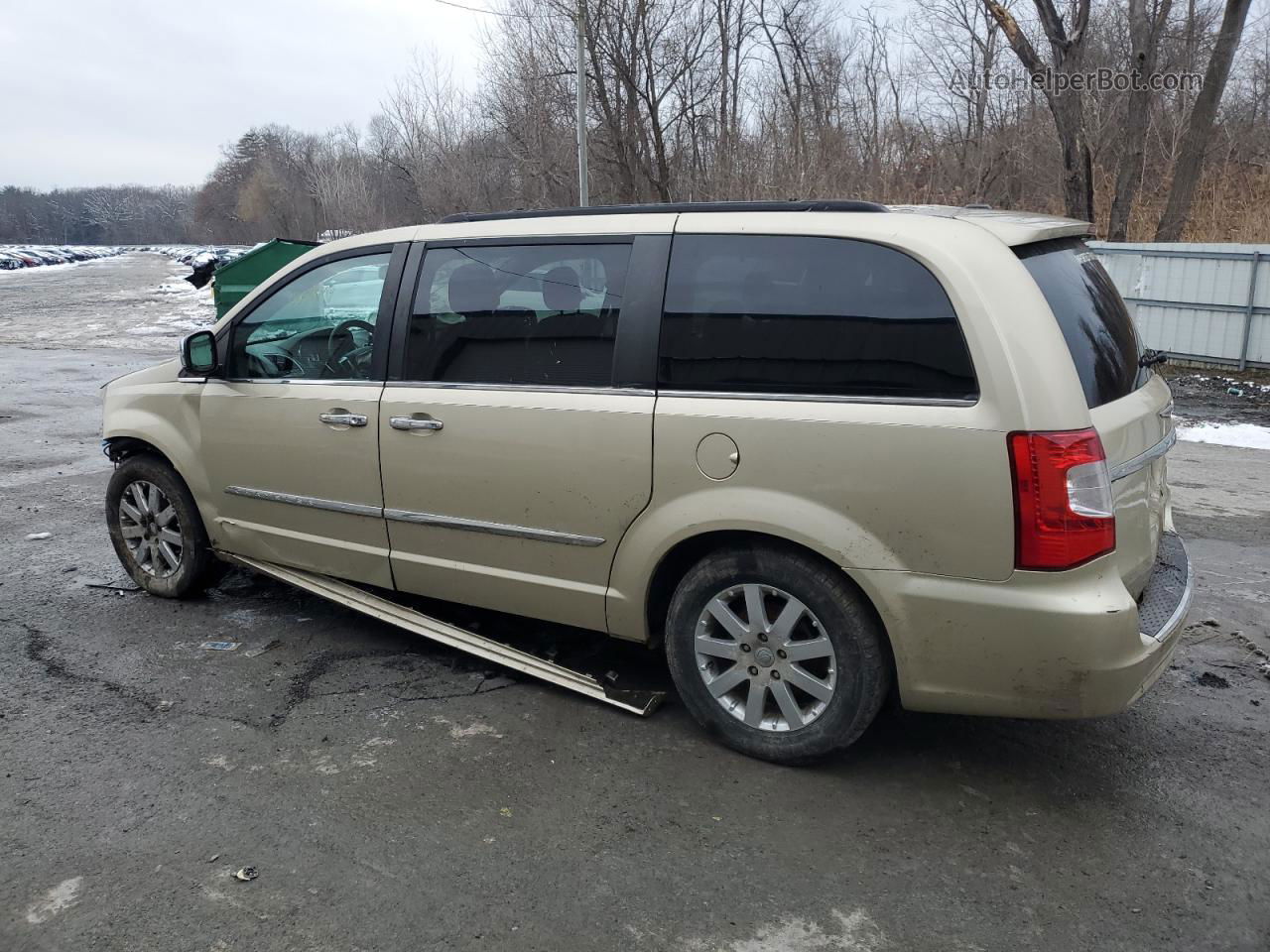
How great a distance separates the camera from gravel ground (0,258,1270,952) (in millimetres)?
2758

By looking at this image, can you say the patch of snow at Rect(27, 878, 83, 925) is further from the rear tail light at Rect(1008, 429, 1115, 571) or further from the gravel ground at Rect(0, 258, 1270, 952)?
the rear tail light at Rect(1008, 429, 1115, 571)

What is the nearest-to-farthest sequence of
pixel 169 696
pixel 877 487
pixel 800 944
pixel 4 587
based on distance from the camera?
1. pixel 800 944
2. pixel 877 487
3. pixel 169 696
4. pixel 4 587

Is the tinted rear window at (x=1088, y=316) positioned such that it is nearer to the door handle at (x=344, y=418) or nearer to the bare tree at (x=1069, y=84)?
the door handle at (x=344, y=418)

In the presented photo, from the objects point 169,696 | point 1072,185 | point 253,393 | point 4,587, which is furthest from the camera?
point 1072,185

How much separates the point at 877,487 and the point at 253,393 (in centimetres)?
293

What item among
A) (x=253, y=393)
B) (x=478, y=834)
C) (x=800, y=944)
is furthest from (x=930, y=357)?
(x=253, y=393)

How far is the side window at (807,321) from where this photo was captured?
3176mm

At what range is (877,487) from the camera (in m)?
3.17

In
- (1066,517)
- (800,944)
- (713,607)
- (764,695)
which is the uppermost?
(1066,517)

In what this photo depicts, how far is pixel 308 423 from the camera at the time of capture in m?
4.47

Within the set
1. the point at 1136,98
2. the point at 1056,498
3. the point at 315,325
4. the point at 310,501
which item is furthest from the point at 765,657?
the point at 1136,98

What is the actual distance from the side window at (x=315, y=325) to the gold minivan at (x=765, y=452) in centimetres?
3

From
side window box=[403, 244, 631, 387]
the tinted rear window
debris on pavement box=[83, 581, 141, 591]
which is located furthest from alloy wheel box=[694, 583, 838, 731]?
debris on pavement box=[83, 581, 141, 591]

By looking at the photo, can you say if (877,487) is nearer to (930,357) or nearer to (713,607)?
(930,357)
